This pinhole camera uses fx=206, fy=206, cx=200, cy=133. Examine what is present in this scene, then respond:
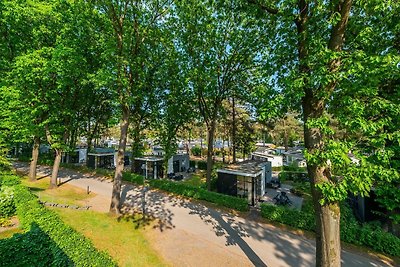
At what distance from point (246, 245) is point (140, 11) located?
1457cm

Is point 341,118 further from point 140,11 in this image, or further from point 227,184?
point 227,184

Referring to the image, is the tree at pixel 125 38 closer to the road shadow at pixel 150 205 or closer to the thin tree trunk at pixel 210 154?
the road shadow at pixel 150 205

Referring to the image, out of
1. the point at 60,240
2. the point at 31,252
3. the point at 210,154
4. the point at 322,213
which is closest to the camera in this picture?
the point at 322,213

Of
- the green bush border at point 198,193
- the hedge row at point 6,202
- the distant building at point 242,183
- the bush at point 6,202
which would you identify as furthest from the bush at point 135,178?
the bush at point 6,202

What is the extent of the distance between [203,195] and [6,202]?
12334 mm

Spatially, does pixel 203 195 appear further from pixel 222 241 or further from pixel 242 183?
pixel 222 241

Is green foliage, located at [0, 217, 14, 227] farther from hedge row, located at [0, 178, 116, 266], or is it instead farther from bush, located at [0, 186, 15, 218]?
hedge row, located at [0, 178, 116, 266]

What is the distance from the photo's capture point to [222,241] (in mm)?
10547

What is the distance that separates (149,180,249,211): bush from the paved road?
1.02m

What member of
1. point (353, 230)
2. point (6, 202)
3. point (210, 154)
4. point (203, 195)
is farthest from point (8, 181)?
point (353, 230)

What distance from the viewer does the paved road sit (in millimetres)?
9047

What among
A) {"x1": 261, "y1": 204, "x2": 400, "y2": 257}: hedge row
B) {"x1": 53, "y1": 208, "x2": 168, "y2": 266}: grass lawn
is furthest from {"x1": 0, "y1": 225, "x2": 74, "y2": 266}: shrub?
{"x1": 261, "y1": 204, "x2": 400, "y2": 257}: hedge row

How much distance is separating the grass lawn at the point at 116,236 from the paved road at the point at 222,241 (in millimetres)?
674

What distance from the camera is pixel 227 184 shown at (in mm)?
19031
